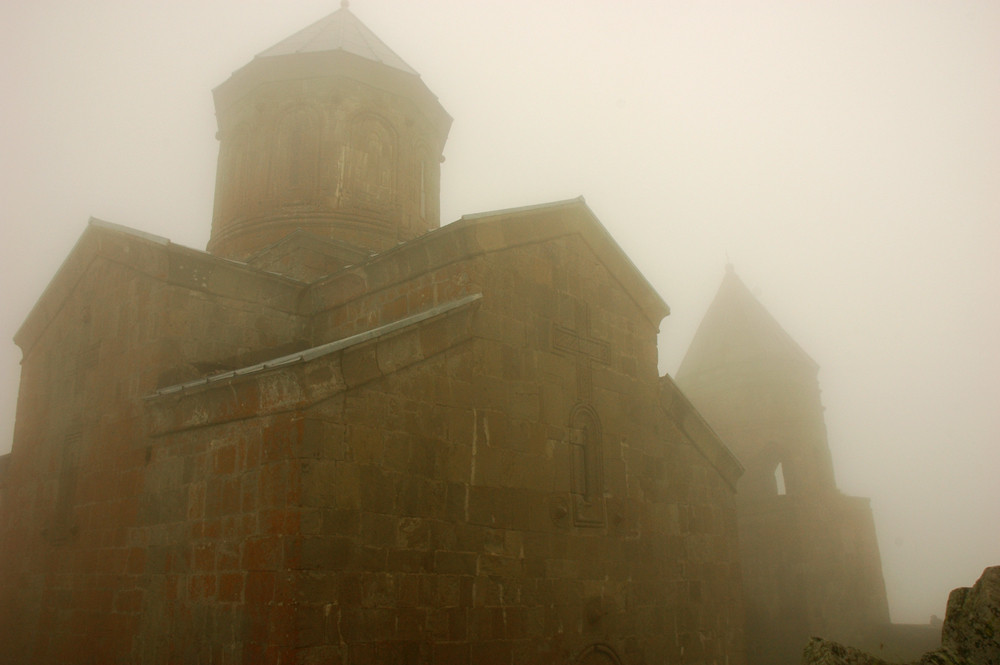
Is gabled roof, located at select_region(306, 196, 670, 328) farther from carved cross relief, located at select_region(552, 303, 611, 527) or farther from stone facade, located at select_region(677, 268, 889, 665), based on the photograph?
stone facade, located at select_region(677, 268, 889, 665)

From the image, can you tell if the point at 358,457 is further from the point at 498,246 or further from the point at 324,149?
the point at 324,149

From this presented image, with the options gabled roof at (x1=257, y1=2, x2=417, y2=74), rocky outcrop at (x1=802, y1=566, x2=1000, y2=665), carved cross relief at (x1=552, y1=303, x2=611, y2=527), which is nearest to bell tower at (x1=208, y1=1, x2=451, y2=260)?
gabled roof at (x1=257, y1=2, x2=417, y2=74)

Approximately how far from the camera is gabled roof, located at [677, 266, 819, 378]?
1335 centimetres

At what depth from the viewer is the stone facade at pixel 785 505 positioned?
11.5 metres

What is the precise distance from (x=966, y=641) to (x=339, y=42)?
990 centimetres

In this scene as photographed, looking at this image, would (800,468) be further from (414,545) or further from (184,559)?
(184,559)

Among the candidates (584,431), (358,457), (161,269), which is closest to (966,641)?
(358,457)

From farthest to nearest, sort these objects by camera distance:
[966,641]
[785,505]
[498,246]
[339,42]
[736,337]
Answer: [736,337]
[785,505]
[339,42]
[498,246]
[966,641]

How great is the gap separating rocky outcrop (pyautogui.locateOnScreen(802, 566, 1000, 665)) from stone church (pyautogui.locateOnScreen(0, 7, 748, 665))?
9.06 ft

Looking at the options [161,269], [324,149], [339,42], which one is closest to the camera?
[161,269]

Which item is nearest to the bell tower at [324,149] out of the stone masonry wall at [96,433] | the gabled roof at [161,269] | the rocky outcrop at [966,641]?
the gabled roof at [161,269]

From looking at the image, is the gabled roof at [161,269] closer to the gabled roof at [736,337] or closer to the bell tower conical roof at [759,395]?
the bell tower conical roof at [759,395]

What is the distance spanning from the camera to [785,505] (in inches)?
472

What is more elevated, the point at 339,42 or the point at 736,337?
the point at 339,42
